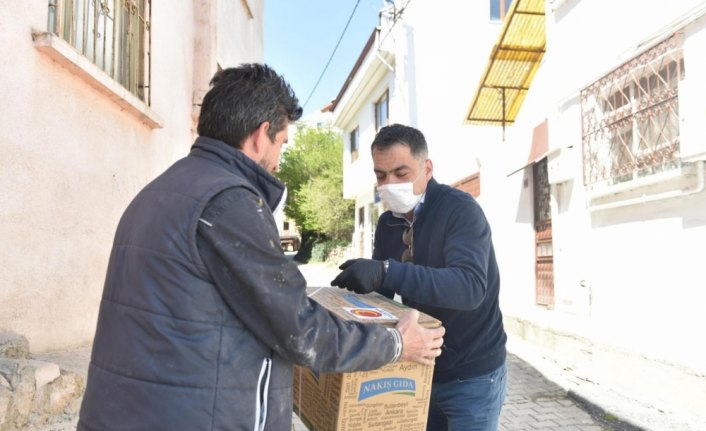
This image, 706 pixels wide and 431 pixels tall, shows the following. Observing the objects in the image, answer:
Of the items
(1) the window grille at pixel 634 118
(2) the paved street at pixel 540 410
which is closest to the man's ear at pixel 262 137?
(2) the paved street at pixel 540 410

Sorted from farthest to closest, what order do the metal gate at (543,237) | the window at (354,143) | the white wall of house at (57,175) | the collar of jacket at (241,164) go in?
the window at (354,143) → the metal gate at (543,237) → the white wall of house at (57,175) → the collar of jacket at (241,164)

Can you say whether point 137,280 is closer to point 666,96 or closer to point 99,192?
point 99,192

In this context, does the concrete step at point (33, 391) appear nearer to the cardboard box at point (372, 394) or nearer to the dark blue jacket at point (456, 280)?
the cardboard box at point (372, 394)

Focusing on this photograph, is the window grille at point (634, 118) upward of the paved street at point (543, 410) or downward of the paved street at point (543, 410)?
upward

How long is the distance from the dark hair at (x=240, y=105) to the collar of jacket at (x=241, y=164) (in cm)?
4

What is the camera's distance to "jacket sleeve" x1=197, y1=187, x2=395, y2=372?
4.26 ft

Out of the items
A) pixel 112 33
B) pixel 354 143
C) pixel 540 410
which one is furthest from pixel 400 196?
pixel 354 143

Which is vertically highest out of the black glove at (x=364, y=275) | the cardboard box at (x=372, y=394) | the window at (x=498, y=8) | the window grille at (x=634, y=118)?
the window at (x=498, y=8)

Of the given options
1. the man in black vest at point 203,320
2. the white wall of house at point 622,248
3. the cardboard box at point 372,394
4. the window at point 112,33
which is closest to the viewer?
the man in black vest at point 203,320

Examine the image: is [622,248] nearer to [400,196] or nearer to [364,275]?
[400,196]

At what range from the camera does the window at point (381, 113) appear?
611 inches

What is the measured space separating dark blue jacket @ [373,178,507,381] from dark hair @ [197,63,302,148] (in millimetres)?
729

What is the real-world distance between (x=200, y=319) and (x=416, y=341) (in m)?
0.65

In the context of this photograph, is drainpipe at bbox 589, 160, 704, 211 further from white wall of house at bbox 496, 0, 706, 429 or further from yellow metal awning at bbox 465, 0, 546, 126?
yellow metal awning at bbox 465, 0, 546, 126
